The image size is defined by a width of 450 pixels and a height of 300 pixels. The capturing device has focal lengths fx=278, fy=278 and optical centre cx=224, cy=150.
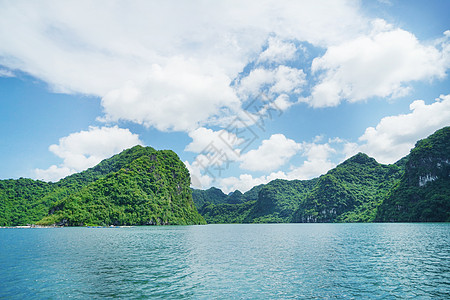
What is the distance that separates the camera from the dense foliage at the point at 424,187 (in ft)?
514

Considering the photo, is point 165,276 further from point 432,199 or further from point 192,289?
point 432,199

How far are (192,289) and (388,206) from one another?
673 ft

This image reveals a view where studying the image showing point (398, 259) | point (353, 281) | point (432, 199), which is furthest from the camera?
point (432, 199)

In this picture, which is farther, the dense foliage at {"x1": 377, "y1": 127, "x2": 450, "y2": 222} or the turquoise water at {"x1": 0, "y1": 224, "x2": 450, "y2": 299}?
the dense foliage at {"x1": 377, "y1": 127, "x2": 450, "y2": 222}

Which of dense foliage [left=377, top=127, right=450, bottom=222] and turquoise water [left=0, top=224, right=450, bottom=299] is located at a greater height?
dense foliage [left=377, top=127, right=450, bottom=222]

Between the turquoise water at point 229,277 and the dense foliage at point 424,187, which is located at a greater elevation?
the dense foliage at point 424,187

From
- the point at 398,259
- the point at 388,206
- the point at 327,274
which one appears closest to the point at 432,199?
the point at 388,206

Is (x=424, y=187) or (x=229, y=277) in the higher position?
(x=424, y=187)

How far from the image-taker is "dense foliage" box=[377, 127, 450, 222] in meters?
157

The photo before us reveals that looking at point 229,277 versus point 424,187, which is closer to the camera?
point 229,277

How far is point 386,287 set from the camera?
2145 centimetres

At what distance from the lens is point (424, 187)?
17512cm

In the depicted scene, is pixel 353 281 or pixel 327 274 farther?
pixel 327 274

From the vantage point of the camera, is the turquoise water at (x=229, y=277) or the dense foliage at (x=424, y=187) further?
the dense foliage at (x=424, y=187)
